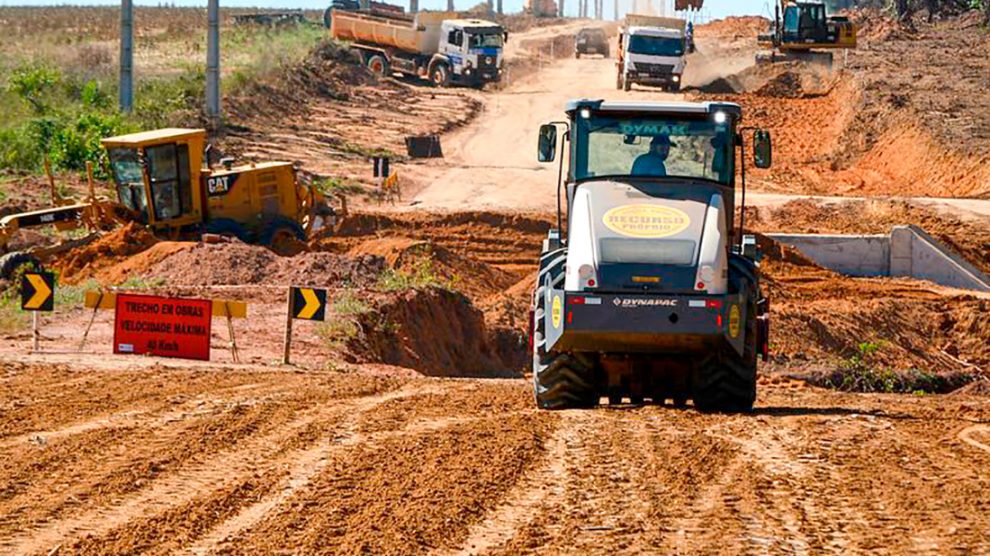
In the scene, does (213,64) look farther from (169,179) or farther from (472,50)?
(472,50)

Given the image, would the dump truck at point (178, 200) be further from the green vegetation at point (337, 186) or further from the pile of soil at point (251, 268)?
the green vegetation at point (337, 186)

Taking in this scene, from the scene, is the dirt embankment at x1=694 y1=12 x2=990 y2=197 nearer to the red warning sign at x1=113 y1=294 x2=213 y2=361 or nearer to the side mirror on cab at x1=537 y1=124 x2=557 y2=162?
the red warning sign at x1=113 y1=294 x2=213 y2=361

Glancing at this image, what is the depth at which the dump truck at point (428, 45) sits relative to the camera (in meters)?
64.4

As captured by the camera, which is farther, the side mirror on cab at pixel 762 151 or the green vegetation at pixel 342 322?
the green vegetation at pixel 342 322

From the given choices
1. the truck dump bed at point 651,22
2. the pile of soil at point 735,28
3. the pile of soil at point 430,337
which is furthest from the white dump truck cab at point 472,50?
the pile of soil at point 430,337

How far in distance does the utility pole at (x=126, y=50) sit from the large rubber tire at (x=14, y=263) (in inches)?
548

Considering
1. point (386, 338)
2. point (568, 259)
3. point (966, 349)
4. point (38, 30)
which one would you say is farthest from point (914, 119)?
point (38, 30)

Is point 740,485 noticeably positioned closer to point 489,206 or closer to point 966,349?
point 966,349

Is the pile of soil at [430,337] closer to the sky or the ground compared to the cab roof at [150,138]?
closer to the ground

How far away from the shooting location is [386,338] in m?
22.5

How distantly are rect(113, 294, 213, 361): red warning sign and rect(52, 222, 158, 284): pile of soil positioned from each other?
6690mm

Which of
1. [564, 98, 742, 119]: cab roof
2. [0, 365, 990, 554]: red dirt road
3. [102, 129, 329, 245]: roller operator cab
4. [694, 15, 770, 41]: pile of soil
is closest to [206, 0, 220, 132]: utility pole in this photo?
[102, 129, 329, 245]: roller operator cab

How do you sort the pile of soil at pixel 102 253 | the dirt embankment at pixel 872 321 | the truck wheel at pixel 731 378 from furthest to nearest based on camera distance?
1. the dirt embankment at pixel 872 321
2. the pile of soil at pixel 102 253
3. the truck wheel at pixel 731 378

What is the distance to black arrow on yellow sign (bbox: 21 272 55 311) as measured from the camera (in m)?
19.1
